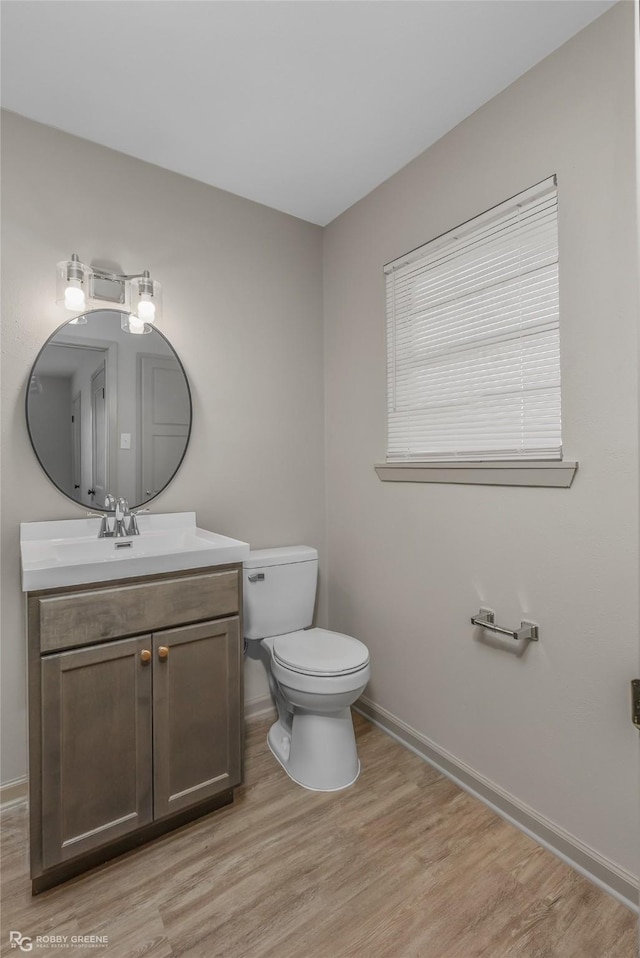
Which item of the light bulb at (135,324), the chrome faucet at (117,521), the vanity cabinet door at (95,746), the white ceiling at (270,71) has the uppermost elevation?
the white ceiling at (270,71)

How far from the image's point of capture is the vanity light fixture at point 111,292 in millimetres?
1811

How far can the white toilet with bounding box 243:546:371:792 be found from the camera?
1.81 m

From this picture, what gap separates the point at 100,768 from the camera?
4.81ft

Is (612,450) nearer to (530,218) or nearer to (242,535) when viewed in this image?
(530,218)

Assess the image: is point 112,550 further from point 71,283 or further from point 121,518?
point 71,283

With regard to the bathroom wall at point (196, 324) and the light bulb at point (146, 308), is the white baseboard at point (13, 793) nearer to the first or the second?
the bathroom wall at point (196, 324)

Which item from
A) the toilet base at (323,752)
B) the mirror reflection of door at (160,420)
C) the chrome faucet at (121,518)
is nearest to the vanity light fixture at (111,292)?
the mirror reflection of door at (160,420)

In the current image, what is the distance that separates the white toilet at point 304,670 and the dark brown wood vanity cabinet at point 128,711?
0.87ft

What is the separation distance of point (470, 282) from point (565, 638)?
126 cm

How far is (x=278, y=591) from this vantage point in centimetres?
219

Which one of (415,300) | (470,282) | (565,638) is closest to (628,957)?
(565,638)

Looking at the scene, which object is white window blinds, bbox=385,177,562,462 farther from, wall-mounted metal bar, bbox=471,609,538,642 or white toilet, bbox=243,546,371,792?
white toilet, bbox=243,546,371,792

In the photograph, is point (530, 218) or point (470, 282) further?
point (470, 282)

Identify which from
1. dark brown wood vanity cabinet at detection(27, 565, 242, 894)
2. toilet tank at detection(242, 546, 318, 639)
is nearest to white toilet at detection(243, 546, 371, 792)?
toilet tank at detection(242, 546, 318, 639)
